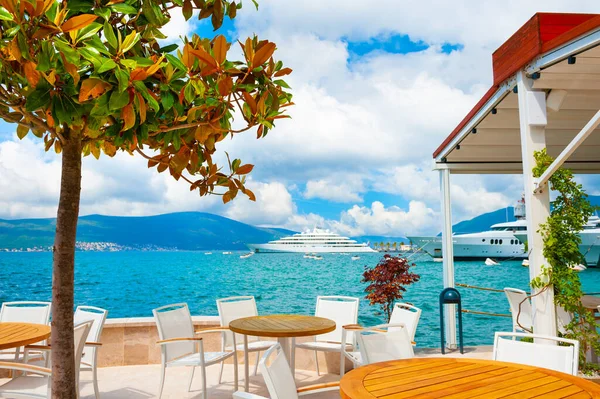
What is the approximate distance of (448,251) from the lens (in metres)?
5.62

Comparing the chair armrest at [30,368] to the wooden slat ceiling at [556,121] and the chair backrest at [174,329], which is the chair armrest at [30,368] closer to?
the chair backrest at [174,329]

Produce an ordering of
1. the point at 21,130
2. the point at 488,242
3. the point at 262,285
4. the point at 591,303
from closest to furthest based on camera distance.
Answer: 1. the point at 21,130
2. the point at 591,303
3. the point at 262,285
4. the point at 488,242

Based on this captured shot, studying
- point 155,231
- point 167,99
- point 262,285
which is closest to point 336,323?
point 167,99

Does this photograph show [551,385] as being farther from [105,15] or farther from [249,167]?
[105,15]

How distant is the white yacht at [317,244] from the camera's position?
63.0 metres

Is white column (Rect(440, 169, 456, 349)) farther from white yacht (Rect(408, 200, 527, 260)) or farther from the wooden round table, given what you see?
white yacht (Rect(408, 200, 527, 260))

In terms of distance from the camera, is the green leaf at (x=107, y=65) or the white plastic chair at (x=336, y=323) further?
the white plastic chair at (x=336, y=323)

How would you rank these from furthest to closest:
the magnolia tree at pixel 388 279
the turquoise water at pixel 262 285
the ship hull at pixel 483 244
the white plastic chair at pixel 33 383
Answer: the ship hull at pixel 483 244
the turquoise water at pixel 262 285
the magnolia tree at pixel 388 279
the white plastic chair at pixel 33 383

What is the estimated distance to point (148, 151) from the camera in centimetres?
258

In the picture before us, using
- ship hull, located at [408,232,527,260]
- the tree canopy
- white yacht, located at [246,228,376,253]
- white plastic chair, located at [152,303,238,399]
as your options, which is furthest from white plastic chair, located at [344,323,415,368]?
white yacht, located at [246,228,376,253]

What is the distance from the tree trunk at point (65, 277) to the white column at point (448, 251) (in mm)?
4136

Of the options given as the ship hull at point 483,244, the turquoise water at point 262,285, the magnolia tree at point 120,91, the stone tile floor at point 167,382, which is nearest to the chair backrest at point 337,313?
the stone tile floor at point 167,382

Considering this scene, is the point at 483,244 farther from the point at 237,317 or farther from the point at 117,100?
the point at 117,100

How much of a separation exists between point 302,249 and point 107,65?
6203 cm
